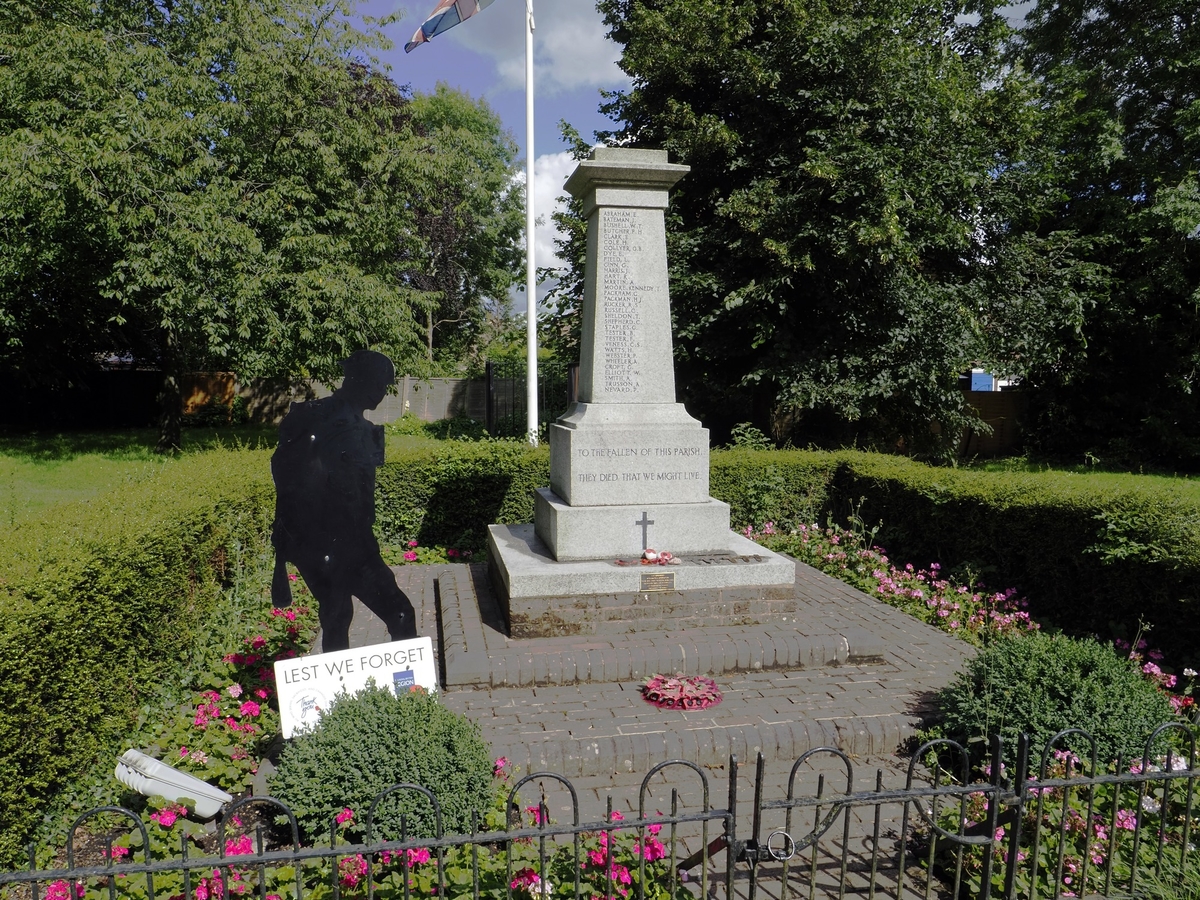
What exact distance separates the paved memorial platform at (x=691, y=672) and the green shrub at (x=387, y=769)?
0.84 m

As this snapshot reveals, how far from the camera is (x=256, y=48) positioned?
13297 millimetres

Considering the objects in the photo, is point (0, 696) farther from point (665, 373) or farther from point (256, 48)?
point (256, 48)

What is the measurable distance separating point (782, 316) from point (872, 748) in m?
9.40

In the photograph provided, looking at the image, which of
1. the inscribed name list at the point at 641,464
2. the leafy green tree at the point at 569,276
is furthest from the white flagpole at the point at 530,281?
the inscribed name list at the point at 641,464

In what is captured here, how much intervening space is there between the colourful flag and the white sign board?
10798 millimetres

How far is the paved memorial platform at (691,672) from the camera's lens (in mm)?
4289

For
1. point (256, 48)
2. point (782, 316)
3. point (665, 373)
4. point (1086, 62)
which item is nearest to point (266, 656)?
point (665, 373)

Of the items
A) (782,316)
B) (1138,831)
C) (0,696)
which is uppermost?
(782,316)

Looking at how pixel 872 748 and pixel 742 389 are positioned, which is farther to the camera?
pixel 742 389

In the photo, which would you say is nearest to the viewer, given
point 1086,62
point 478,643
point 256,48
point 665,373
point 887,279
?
point 478,643

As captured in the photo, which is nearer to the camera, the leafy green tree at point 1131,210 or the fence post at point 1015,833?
the fence post at point 1015,833

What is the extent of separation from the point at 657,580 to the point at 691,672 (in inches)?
31.3

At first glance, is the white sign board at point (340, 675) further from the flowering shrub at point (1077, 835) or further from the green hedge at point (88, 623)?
the flowering shrub at point (1077, 835)

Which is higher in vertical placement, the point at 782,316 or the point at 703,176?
the point at 703,176
